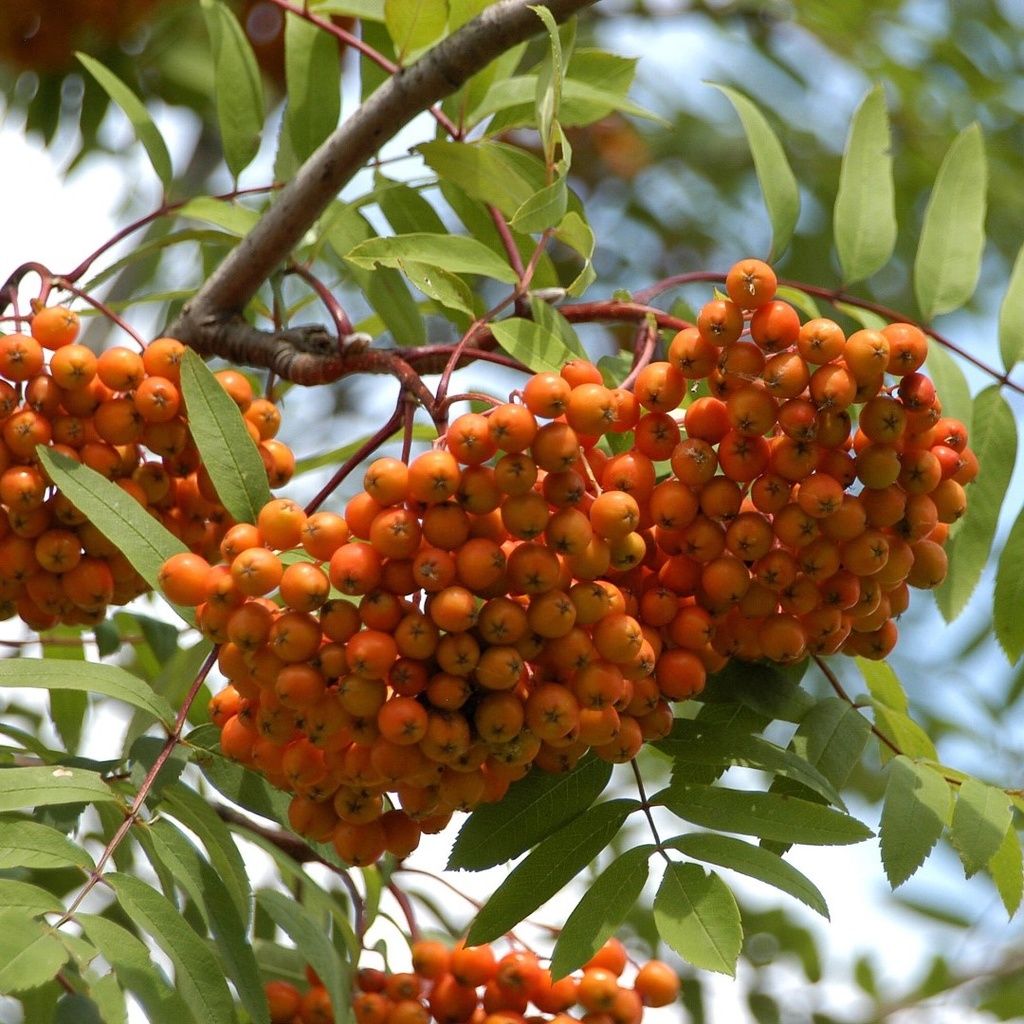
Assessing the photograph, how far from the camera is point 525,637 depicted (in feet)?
5.53

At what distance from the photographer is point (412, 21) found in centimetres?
235

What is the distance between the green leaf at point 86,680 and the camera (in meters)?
1.79

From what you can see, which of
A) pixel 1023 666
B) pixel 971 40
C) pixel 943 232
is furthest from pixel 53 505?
pixel 971 40

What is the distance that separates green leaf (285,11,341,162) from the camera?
260 centimetres

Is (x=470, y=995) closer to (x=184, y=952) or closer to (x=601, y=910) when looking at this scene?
(x=601, y=910)

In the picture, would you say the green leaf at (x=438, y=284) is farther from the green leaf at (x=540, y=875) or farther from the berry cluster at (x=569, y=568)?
the green leaf at (x=540, y=875)

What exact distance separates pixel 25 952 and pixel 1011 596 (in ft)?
5.53

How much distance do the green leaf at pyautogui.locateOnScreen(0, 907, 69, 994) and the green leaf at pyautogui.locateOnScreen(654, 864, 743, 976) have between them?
0.79m

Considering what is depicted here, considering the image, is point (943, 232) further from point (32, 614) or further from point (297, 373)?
point (32, 614)

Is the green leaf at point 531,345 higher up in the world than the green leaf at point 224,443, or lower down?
higher up

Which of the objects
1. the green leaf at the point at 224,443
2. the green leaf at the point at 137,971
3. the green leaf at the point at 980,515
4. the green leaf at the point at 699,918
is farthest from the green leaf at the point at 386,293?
the green leaf at the point at 137,971

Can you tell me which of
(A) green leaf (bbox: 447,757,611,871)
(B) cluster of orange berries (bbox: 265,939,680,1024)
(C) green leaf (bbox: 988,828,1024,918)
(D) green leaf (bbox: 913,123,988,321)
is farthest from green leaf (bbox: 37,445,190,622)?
(D) green leaf (bbox: 913,123,988,321)

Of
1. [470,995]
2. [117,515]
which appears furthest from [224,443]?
[470,995]

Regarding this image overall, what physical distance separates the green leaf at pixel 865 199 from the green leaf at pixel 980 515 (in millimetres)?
374
